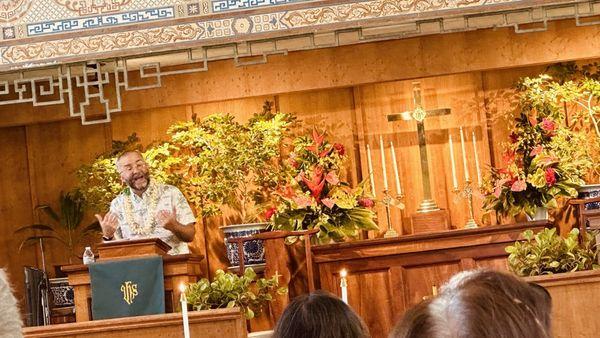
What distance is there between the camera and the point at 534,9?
7.36 metres

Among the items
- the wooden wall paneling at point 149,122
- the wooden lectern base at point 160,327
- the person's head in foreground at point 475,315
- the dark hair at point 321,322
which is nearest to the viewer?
the person's head in foreground at point 475,315

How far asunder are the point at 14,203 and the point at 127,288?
3522 mm

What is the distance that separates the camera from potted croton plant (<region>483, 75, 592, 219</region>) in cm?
827

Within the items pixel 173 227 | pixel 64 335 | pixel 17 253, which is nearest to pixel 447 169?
pixel 173 227

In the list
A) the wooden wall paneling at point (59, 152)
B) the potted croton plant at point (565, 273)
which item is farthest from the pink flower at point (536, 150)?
the wooden wall paneling at point (59, 152)

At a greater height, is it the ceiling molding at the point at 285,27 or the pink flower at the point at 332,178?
the ceiling molding at the point at 285,27

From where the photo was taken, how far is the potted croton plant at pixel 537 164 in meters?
8.27

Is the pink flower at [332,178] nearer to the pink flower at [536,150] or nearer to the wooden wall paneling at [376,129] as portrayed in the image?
the wooden wall paneling at [376,129]

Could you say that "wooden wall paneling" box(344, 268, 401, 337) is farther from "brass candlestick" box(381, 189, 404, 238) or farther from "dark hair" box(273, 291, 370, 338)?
"dark hair" box(273, 291, 370, 338)

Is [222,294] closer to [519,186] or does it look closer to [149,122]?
[519,186]

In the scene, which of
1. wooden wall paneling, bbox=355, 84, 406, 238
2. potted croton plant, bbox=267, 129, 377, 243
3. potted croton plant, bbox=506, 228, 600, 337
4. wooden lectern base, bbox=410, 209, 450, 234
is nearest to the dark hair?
potted croton plant, bbox=506, 228, 600, 337

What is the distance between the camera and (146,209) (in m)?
7.51

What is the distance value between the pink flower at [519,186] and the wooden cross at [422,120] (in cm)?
67

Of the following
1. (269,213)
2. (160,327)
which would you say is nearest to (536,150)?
(269,213)
